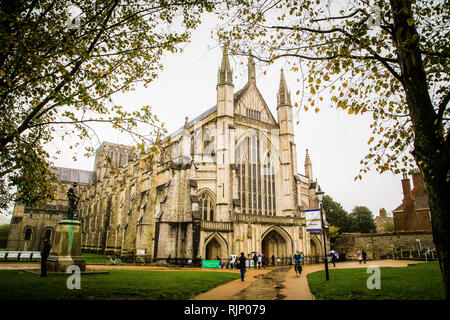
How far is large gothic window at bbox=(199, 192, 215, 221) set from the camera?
26.1 m

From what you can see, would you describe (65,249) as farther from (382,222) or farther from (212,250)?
(382,222)

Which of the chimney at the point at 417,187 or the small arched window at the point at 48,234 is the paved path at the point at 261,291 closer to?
the chimney at the point at 417,187

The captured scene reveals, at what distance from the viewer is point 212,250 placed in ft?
81.4

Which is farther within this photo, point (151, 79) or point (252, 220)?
point (252, 220)

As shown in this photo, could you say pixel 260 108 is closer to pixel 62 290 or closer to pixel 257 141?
pixel 257 141

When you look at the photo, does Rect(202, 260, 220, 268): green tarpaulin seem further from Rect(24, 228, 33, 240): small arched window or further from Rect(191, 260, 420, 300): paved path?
Rect(24, 228, 33, 240): small arched window

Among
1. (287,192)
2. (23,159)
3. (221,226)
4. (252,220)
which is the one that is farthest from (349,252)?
(23,159)

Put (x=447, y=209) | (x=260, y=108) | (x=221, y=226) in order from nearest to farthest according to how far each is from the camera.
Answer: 1. (x=447, y=209)
2. (x=221, y=226)
3. (x=260, y=108)

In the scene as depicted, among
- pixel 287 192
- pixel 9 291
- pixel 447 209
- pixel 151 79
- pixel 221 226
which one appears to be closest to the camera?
pixel 447 209

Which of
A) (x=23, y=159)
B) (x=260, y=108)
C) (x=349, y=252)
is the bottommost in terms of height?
(x=349, y=252)

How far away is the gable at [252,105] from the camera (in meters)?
31.2

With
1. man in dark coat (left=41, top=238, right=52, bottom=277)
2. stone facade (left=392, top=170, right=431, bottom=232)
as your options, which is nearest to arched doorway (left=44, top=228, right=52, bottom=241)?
man in dark coat (left=41, top=238, right=52, bottom=277)
